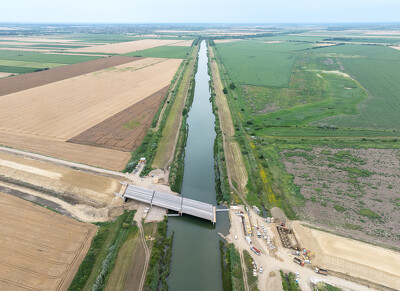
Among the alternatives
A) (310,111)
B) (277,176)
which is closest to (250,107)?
(310,111)

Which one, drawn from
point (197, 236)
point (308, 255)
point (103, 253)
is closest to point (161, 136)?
point (197, 236)

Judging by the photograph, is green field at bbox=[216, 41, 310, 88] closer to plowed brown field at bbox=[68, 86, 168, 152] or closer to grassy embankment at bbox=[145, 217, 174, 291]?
plowed brown field at bbox=[68, 86, 168, 152]

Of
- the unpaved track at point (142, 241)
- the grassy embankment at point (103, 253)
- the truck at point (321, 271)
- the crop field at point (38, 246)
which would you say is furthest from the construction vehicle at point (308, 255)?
the crop field at point (38, 246)

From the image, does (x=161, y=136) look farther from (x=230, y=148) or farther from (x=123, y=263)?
(x=123, y=263)

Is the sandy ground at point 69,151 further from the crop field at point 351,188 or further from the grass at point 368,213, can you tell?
the grass at point 368,213

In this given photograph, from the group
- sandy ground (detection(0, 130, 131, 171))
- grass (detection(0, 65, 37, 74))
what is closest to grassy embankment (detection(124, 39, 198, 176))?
sandy ground (detection(0, 130, 131, 171))

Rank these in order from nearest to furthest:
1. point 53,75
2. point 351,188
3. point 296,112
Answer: point 351,188 → point 296,112 → point 53,75
